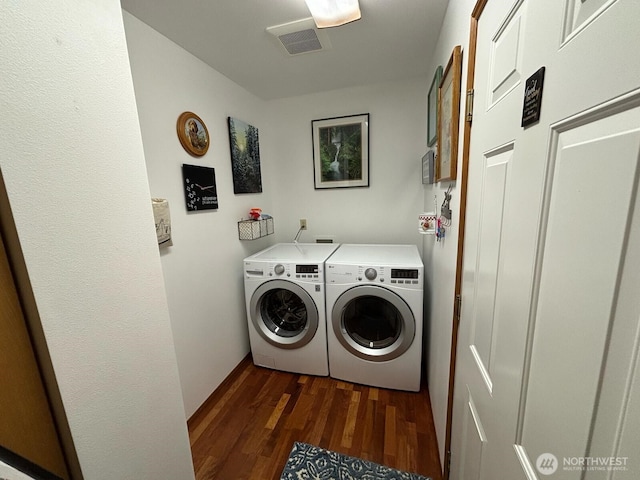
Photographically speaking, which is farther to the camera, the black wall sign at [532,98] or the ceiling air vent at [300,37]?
the ceiling air vent at [300,37]

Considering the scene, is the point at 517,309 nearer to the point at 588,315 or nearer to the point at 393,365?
the point at 588,315

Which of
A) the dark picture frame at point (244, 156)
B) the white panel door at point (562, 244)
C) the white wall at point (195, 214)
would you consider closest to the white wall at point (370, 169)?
the dark picture frame at point (244, 156)

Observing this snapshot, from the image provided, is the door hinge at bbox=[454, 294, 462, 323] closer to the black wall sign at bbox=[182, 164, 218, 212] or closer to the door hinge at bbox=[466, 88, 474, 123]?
the door hinge at bbox=[466, 88, 474, 123]

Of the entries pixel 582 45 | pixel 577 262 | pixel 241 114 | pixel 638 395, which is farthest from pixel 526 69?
pixel 241 114

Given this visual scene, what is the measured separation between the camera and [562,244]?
1.34 feet

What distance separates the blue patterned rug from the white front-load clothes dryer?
0.61m

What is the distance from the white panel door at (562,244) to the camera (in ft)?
0.99

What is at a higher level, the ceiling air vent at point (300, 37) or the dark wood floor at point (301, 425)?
the ceiling air vent at point (300, 37)

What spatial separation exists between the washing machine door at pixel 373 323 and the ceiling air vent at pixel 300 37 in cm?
Result: 157

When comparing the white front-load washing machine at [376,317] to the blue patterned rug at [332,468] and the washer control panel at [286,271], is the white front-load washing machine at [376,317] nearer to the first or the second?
the washer control panel at [286,271]

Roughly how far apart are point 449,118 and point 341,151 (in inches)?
54.4

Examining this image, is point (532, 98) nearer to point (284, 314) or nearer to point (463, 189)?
point (463, 189)

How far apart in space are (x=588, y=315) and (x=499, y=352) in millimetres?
342

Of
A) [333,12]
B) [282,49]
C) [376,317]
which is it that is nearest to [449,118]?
[333,12]
